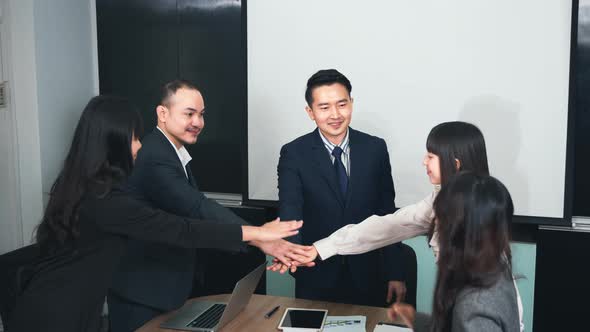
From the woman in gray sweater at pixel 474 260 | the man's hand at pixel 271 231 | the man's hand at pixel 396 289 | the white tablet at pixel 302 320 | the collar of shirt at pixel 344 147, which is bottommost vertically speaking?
the man's hand at pixel 396 289

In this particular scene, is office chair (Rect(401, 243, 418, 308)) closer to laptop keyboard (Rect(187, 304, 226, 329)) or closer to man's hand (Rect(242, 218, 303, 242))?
man's hand (Rect(242, 218, 303, 242))

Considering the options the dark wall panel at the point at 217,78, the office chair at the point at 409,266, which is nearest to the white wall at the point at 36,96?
the dark wall panel at the point at 217,78

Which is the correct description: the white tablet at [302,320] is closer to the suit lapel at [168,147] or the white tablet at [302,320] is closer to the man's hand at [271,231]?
the man's hand at [271,231]

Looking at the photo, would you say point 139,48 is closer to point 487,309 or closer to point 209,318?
point 209,318

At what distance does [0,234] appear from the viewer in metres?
3.59

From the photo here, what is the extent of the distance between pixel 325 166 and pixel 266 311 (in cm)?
71

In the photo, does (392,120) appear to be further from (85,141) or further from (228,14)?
(85,141)

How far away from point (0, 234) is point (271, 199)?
1885 mm

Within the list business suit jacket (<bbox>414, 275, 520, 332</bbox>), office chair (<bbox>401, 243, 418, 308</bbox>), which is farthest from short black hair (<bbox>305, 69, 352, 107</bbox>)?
business suit jacket (<bbox>414, 275, 520, 332</bbox>)

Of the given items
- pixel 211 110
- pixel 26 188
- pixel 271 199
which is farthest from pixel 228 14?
pixel 26 188

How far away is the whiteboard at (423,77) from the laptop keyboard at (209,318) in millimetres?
1428

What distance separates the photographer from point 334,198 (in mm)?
2330

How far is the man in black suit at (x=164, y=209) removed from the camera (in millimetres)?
1962

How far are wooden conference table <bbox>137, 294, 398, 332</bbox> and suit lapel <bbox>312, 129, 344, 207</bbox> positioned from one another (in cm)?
52
